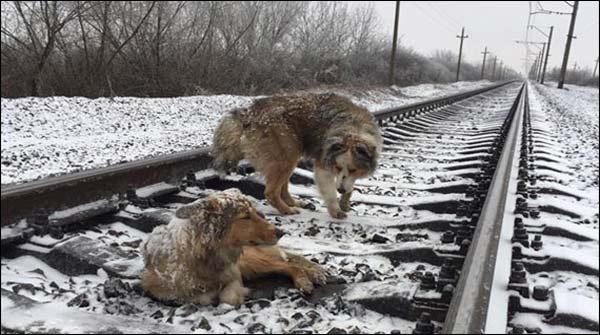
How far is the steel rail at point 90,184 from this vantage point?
331 cm

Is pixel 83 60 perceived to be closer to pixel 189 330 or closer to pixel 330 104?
pixel 330 104

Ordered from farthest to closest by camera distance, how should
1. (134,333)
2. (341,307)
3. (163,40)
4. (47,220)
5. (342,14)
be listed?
(342,14) < (163,40) < (47,220) < (341,307) < (134,333)

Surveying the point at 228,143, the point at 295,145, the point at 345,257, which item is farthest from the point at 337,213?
the point at 228,143

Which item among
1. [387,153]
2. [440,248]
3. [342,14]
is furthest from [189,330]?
[342,14]

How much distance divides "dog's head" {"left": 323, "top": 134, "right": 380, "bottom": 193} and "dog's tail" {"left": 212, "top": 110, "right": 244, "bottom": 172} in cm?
89

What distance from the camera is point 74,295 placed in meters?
2.83

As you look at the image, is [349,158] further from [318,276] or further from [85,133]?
[85,133]

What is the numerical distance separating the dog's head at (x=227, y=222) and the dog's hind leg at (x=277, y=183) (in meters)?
1.60

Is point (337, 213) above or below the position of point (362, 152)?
below

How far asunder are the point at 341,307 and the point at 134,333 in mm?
1090

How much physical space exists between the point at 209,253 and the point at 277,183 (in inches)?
75.3

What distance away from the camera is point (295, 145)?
5.18 m

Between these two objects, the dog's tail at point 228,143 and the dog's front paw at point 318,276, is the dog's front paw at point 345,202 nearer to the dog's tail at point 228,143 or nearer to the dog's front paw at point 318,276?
the dog's tail at point 228,143

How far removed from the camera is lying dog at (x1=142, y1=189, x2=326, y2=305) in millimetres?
2980
